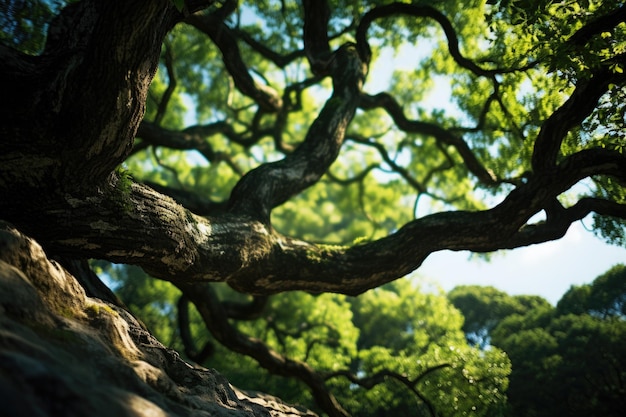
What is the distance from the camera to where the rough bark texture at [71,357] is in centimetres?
153

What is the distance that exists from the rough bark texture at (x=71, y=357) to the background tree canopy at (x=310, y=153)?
24.9 inches

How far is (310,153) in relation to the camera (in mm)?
5477

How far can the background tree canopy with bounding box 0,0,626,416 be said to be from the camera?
278 centimetres

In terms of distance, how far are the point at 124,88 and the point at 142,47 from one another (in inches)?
12.6

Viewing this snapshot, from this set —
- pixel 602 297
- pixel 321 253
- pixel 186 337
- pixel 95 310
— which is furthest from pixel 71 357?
pixel 602 297

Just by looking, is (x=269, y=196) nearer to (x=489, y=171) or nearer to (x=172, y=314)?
(x=489, y=171)

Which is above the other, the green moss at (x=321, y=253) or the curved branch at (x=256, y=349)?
the green moss at (x=321, y=253)

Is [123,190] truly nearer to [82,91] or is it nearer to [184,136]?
[82,91]

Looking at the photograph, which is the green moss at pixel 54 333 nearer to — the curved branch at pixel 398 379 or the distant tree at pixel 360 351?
the distant tree at pixel 360 351

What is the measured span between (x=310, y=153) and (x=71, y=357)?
399 cm

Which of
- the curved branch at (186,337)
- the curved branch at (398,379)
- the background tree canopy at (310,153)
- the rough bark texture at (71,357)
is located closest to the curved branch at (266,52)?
the background tree canopy at (310,153)

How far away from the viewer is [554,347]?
1393cm

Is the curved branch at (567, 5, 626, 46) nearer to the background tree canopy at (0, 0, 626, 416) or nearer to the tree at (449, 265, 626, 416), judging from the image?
the background tree canopy at (0, 0, 626, 416)

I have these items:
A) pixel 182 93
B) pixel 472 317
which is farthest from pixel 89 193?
pixel 472 317
